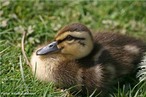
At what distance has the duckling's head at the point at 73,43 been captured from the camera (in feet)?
9.52

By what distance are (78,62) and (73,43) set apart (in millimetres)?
117

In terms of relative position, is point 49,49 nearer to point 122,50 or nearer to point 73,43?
point 73,43

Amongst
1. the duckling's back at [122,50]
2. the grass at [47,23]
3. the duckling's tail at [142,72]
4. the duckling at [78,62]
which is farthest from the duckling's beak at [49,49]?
the duckling's tail at [142,72]

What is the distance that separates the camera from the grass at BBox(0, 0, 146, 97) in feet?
9.75

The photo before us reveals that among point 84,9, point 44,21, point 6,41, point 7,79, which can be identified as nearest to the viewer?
point 7,79

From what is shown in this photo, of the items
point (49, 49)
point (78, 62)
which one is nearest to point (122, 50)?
point (78, 62)

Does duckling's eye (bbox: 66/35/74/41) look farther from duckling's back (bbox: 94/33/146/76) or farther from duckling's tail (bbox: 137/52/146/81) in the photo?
duckling's tail (bbox: 137/52/146/81)

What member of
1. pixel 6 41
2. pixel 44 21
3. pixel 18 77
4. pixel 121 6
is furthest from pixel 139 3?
pixel 18 77

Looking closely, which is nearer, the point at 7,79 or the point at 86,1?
the point at 7,79

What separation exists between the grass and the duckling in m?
0.08

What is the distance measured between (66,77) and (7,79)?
346mm

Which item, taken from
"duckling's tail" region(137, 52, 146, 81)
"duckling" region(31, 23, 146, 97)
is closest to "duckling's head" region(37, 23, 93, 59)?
"duckling" region(31, 23, 146, 97)

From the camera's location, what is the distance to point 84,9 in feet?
13.5

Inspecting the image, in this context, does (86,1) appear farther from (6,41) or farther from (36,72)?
(36,72)
